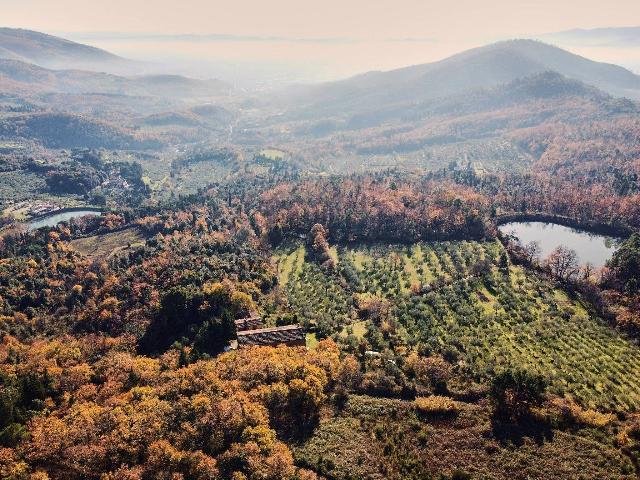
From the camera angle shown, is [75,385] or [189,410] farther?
[75,385]

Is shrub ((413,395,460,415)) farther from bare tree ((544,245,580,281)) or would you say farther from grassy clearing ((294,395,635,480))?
bare tree ((544,245,580,281))

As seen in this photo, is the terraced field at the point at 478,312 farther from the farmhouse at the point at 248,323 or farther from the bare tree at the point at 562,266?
the farmhouse at the point at 248,323

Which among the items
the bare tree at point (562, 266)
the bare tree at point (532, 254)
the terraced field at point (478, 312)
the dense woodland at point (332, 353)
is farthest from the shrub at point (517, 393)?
the bare tree at point (532, 254)

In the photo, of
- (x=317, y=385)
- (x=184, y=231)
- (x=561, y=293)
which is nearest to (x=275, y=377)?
(x=317, y=385)

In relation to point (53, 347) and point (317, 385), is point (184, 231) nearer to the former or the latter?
point (53, 347)

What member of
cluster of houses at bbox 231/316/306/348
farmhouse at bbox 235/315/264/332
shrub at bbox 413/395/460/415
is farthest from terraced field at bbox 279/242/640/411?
shrub at bbox 413/395/460/415

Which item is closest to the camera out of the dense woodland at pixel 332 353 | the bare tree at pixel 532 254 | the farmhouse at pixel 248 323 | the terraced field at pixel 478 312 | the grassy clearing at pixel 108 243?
the dense woodland at pixel 332 353

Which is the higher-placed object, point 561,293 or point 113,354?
point 561,293

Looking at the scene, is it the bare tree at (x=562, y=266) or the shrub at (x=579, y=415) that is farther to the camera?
the bare tree at (x=562, y=266)
